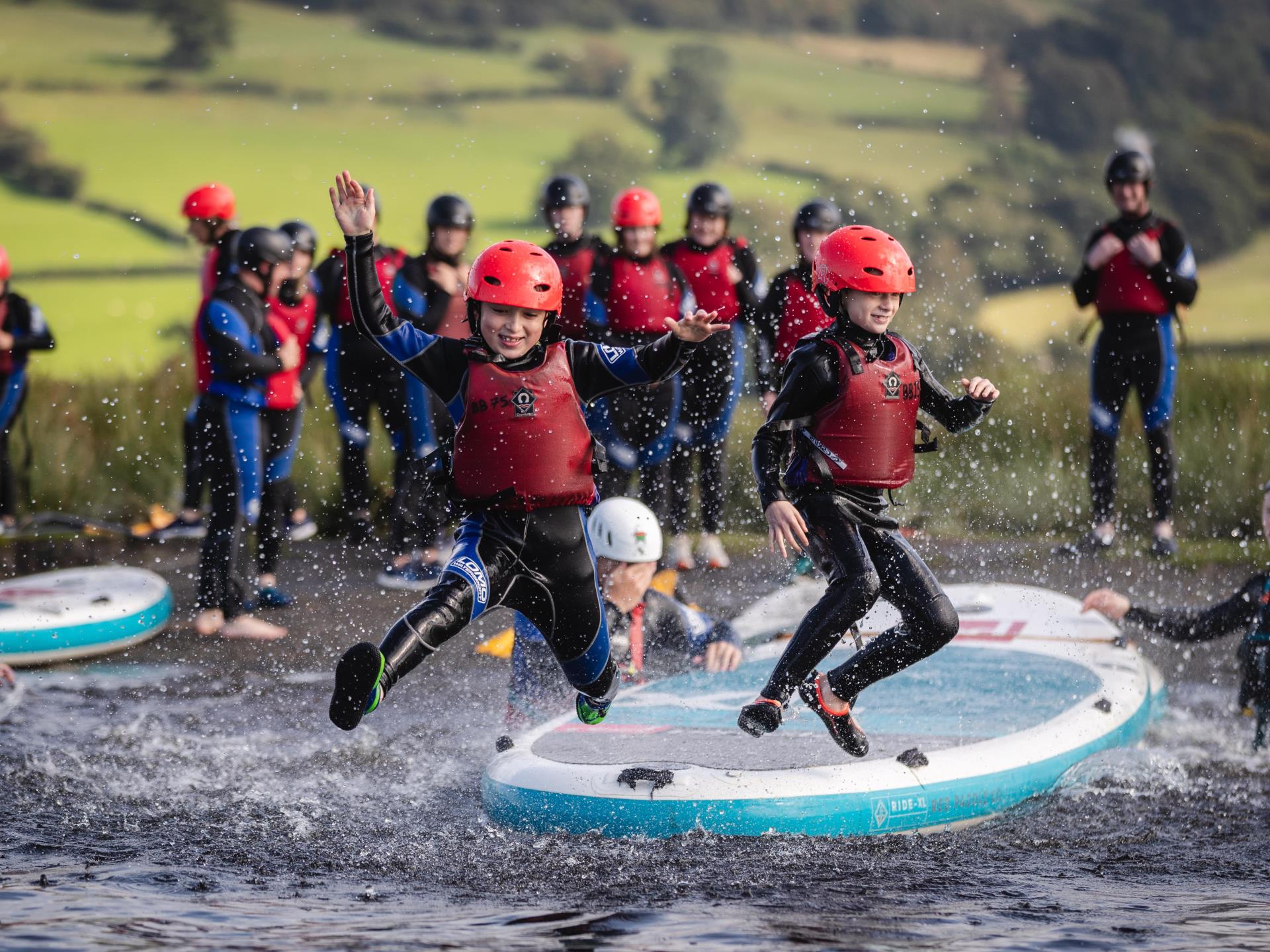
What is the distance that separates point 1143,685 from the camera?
25.9ft

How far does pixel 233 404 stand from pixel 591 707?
354cm

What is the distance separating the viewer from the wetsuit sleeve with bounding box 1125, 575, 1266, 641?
743 cm

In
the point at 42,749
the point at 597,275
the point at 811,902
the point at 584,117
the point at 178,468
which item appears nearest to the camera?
the point at 811,902

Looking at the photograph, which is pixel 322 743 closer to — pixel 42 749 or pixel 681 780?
pixel 42 749

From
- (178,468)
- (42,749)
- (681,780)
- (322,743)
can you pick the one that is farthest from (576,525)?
(178,468)

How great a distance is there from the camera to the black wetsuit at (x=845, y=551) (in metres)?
6.04

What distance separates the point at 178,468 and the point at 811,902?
27.4 feet

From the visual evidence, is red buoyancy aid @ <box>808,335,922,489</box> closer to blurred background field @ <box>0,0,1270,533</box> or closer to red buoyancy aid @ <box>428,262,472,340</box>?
red buoyancy aid @ <box>428,262,472,340</box>

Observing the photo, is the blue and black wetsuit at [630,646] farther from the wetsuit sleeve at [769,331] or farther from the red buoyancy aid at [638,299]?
the red buoyancy aid at [638,299]

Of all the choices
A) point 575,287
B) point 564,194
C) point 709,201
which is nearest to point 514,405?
point 575,287

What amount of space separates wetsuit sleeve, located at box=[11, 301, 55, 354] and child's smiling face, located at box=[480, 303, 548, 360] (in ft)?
20.7

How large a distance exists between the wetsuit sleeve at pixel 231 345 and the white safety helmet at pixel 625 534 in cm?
242

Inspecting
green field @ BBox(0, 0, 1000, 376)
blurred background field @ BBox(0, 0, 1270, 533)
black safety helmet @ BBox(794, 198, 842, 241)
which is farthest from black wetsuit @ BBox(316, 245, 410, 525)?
green field @ BBox(0, 0, 1000, 376)

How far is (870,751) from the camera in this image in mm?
6750
